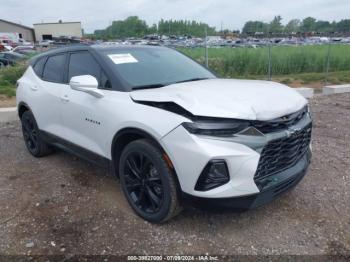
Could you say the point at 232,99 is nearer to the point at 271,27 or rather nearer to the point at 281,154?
the point at 281,154

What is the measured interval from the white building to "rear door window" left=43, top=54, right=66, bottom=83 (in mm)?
62622

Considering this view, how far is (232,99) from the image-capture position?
2559 mm

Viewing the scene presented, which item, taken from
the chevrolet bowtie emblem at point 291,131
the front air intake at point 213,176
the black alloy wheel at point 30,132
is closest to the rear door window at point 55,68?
the black alloy wheel at point 30,132

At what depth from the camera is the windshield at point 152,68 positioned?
3.24 m

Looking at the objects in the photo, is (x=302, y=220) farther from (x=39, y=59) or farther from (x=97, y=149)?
(x=39, y=59)

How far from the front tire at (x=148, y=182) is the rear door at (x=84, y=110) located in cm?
43

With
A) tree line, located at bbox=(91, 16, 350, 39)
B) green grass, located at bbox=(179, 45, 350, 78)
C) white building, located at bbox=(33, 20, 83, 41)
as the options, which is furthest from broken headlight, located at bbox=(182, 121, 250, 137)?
white building, located at bbox=(33, 20, 83, 41)

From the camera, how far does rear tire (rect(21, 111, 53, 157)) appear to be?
462 centimetres

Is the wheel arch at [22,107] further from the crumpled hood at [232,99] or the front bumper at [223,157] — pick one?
the front bumper at [223,157]

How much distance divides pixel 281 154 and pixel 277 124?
0.87 feet

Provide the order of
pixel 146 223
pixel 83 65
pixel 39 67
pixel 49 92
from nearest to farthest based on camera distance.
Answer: pixel 146 223 < pixel 83 65 < pixel 49 92 < pixel 39 67

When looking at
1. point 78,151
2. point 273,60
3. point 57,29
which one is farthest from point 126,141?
point 57,29

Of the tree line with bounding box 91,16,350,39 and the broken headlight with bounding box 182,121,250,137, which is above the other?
the tree line with bounding box 91,16,350,39

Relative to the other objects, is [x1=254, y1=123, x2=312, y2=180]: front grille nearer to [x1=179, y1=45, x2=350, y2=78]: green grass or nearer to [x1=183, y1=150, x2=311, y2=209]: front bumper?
[x1=183, y1=150, x2=311, y2=209]: front bumper
